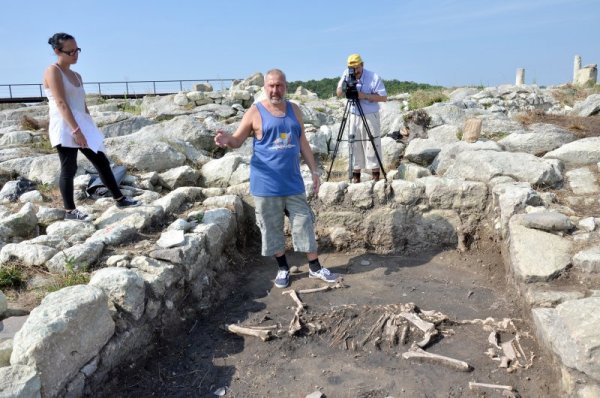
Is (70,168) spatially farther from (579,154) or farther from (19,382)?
(579,154)

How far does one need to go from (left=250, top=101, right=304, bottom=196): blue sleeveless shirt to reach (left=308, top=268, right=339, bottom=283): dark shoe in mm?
916

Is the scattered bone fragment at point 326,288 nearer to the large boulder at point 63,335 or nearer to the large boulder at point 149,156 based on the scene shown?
the large boulder at point 63,335

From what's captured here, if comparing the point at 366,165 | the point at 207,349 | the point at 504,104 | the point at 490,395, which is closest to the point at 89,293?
the point at 207,349

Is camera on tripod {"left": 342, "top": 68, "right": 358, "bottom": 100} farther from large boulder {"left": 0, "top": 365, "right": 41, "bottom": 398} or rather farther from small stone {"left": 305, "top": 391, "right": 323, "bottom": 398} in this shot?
large boulder {"left": 0, "top": 365, "right": 41, "bottom": 398}

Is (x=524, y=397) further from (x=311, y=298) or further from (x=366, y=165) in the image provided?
(x=366, y=165)

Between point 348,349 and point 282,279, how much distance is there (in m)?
1.21

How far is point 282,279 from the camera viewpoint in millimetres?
4598

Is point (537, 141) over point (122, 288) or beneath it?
over

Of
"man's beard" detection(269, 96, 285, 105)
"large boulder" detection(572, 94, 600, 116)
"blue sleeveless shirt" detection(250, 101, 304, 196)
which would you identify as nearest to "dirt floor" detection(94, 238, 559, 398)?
"blue sleeveless shirt" detection(250, 101, 304, 196)

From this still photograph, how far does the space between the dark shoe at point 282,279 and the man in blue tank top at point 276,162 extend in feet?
0.03

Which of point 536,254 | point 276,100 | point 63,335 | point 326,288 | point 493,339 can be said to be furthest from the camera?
point 326,288

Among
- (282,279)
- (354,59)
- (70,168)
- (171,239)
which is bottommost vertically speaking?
(282,279)

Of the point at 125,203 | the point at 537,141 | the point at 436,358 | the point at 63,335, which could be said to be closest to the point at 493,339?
the point at 436,358

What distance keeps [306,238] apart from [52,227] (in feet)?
8.24
